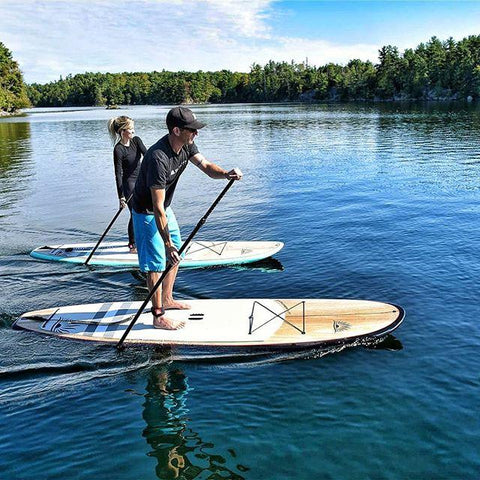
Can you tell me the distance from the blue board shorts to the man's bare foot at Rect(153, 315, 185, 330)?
81 centimetres

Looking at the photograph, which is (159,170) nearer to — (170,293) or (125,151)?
(170,293)

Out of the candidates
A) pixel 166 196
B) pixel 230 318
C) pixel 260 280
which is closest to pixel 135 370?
pixel 230 318

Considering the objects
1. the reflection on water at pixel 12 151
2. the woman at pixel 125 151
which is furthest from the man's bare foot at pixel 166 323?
the reflection on water at pixel 12 151

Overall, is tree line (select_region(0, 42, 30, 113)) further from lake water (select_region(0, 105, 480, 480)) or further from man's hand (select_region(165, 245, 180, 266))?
man's hand (select_region(165, 245, 180, 266))

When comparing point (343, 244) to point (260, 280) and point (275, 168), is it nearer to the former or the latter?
point (260, 280)

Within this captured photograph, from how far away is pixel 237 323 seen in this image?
7570mm

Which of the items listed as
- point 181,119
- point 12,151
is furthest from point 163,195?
point 12,151

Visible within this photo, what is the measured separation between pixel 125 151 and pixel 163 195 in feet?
14.5

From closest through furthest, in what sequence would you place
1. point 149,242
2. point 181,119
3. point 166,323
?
point 181,119
point 149,242
point 166,323

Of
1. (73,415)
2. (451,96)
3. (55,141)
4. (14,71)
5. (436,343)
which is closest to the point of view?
(73,415)

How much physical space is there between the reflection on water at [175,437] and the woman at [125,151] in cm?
532

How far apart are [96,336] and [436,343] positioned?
501cm

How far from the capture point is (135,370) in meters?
6.78

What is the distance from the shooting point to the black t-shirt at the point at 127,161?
10.5 meters
